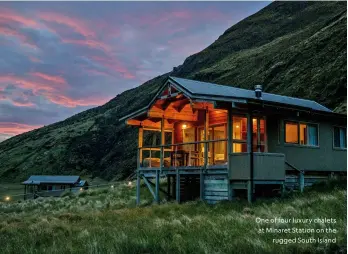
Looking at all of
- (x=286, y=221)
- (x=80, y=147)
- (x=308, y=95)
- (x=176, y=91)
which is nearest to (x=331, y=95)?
(x=308, y=95)

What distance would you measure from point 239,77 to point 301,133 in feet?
158

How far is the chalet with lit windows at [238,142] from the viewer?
17.3 meters

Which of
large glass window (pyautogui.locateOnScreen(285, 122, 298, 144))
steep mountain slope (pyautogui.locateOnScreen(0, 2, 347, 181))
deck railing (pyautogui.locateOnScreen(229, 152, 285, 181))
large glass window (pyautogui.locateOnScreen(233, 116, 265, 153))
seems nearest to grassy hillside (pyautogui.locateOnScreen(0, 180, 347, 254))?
deck railing (pyautogui.locateOnScreen(229, 152, 285, 181))

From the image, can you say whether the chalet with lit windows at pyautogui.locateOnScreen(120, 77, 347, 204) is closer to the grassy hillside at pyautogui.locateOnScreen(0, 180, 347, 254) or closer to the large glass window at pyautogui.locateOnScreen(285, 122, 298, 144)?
the large glass window at pyautogui.locateOnScreen(285, 122, 298, 144)

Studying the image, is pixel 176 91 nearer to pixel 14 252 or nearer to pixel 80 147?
pixel 14 252

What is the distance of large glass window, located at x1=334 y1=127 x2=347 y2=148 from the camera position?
23.2 m

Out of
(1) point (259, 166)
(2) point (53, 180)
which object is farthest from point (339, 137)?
(2) point (53, 180)

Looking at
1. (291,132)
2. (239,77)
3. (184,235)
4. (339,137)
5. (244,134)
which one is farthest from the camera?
(239,77)

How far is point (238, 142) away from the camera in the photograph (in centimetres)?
1809

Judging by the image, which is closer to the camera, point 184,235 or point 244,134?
point 184,235

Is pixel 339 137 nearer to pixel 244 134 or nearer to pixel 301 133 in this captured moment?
pixel 301 133

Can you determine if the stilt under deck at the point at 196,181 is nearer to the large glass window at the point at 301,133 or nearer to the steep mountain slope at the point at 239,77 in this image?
the large glass window at the point at 301,133

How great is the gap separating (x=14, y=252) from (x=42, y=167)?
86362mm

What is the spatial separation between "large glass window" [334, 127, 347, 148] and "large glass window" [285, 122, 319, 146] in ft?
6.77
